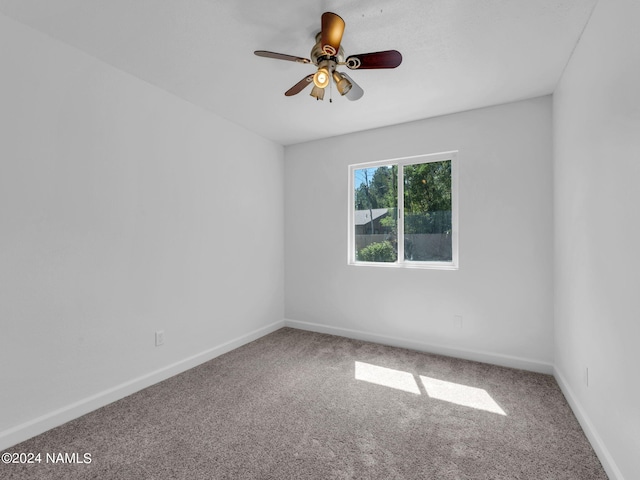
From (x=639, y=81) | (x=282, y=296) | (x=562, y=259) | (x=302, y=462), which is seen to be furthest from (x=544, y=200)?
(x=282, y=296)

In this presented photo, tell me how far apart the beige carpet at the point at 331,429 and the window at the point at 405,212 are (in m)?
1.18

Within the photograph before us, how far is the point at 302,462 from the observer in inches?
63.1

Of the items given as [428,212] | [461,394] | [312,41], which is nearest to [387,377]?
[461,394]

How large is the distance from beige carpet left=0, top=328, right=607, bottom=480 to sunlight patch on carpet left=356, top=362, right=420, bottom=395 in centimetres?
2

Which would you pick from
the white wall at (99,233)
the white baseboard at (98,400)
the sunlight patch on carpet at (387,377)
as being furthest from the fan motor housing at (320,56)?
the white baseboard at (98,400)

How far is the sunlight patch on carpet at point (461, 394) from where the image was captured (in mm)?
2149

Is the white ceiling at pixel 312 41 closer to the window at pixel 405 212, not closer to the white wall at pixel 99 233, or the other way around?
the white wall at pixel 99 233

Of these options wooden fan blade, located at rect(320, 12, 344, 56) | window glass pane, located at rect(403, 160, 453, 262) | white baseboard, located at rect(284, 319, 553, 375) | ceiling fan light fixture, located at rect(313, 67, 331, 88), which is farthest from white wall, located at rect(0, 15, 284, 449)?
window glass pane, located at rect(403, 160, 453, 262)

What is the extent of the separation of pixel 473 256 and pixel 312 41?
236 centimetres

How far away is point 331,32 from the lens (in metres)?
1.55

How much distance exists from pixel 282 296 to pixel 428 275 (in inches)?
76.1

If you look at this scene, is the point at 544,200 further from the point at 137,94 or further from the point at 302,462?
the point at 137,94

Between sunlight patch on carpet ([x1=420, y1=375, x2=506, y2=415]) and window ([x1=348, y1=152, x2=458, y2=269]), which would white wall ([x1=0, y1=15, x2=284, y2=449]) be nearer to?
window ([x1=348, y1=152, x2=458, y2=269])

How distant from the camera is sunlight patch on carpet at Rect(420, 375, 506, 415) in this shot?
2149 mm
